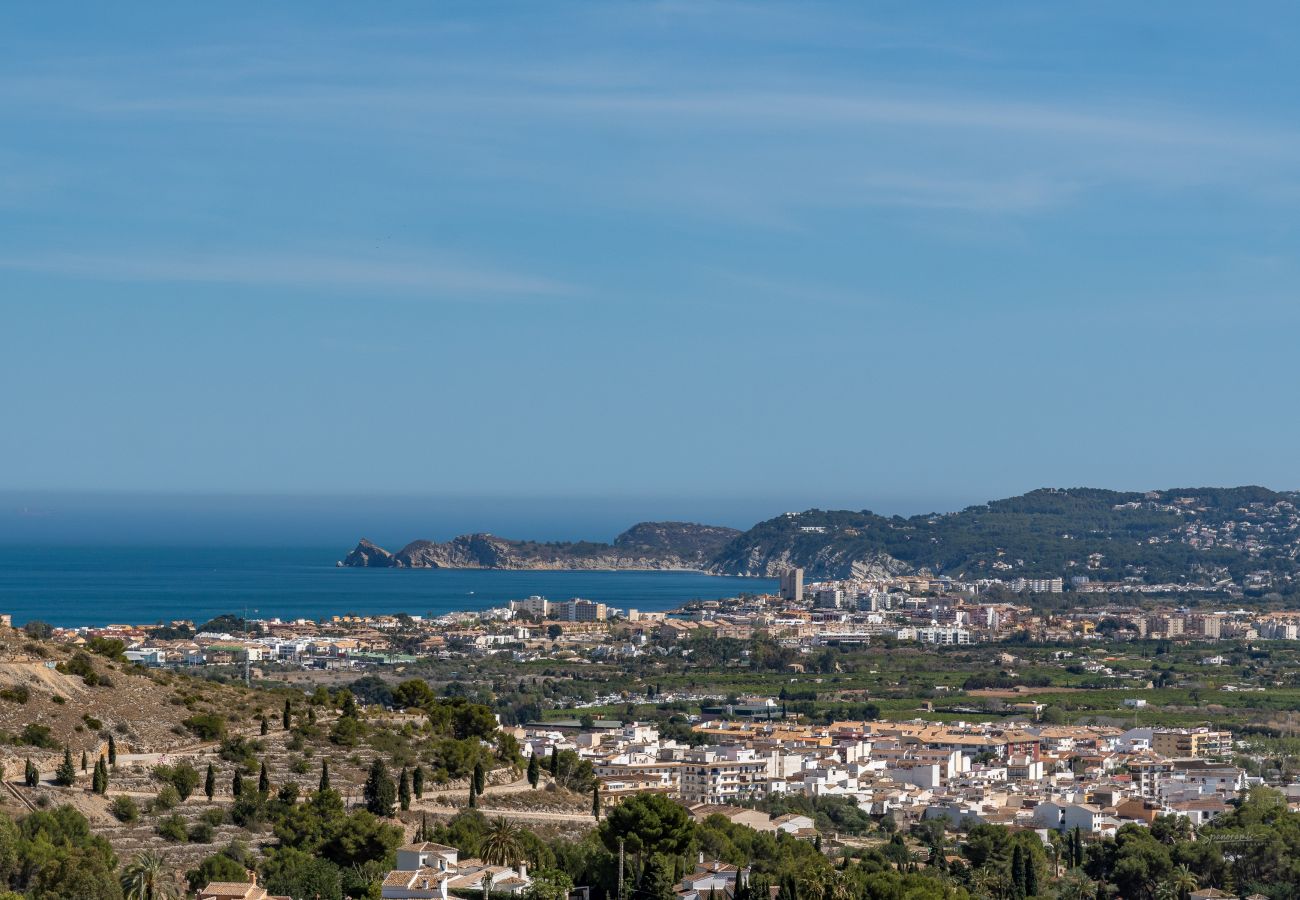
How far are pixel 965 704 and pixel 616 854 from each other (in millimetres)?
49534

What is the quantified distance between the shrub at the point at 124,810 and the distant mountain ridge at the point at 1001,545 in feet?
434

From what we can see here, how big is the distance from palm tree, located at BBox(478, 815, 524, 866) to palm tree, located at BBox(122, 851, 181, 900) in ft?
16.2

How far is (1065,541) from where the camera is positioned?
17700 centimetres

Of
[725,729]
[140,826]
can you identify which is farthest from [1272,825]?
[725,729]

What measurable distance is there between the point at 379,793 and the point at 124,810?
411 centimetres

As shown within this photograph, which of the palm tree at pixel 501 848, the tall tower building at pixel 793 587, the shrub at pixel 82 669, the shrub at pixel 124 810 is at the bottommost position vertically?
the palm tree at pixel 501 848

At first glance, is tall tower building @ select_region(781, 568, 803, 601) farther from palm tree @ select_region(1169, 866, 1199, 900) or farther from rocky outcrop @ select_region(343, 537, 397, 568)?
palm tree @ select_region(1169, 866, 1199, 900)

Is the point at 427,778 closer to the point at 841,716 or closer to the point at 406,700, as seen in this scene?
the point at 406,700

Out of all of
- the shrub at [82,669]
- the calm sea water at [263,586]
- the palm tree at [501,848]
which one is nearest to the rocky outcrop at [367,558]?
the calm sea water at [263,586]

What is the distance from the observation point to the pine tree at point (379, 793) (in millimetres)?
34541

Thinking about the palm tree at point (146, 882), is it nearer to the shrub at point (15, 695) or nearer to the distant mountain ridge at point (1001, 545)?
the shrub at point (15, 695)

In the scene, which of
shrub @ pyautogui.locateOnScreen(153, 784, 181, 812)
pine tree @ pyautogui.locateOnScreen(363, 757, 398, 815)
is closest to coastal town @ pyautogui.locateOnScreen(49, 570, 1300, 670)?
pine tree @ pyautogui.locateOnScreen(363, 757, 398, 815)

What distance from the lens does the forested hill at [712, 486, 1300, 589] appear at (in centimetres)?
16350

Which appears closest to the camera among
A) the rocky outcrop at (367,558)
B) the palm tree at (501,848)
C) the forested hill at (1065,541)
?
the palm tree at (501,848)
